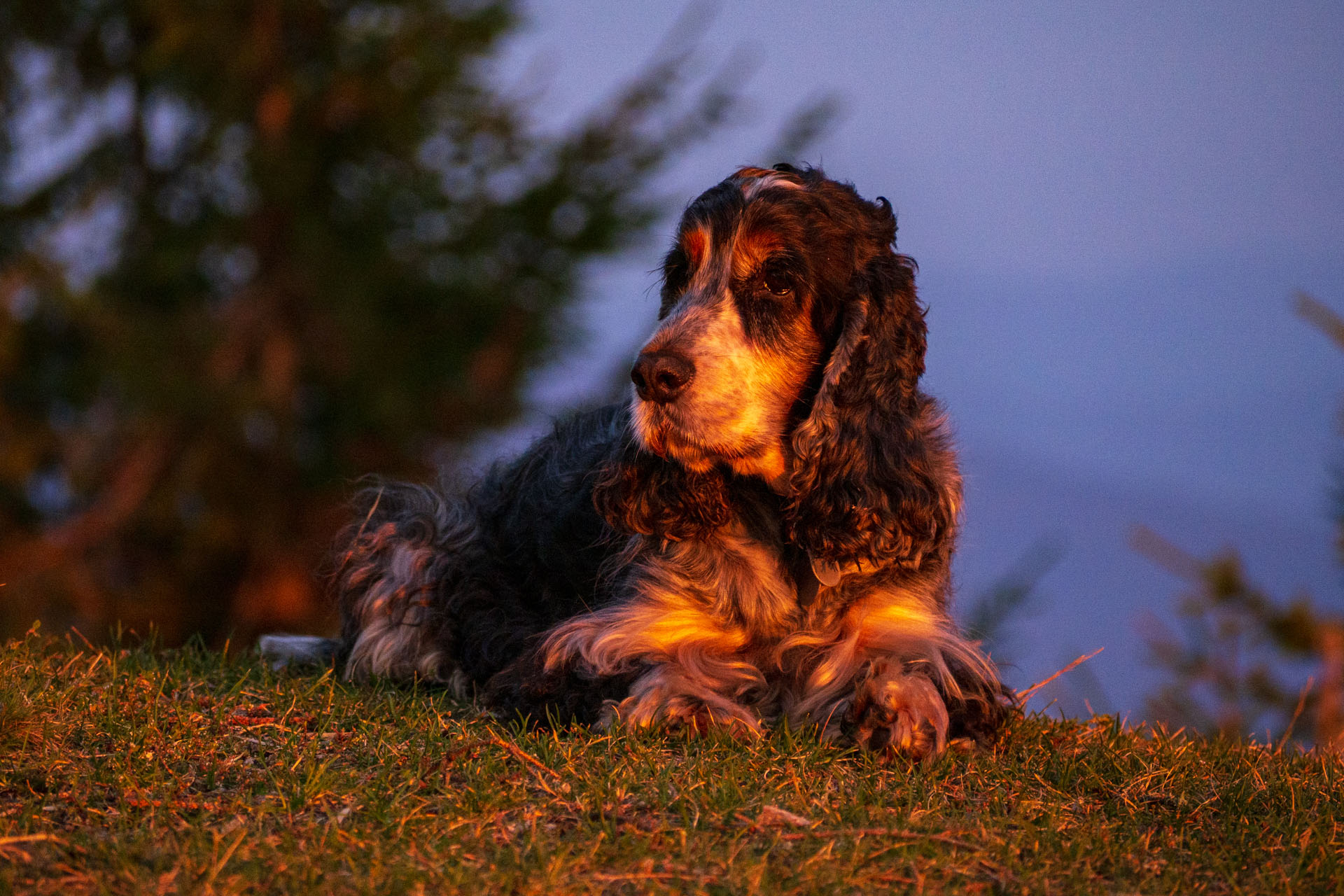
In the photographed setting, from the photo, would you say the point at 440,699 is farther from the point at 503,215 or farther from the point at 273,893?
the point at 503,215

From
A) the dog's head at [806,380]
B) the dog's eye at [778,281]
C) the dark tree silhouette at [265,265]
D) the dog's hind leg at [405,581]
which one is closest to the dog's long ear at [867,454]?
the dog's head at [806,380]

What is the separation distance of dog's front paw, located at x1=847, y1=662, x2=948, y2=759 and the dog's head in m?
0.48

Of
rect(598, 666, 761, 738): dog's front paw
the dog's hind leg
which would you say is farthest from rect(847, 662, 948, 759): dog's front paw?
the dog's hind leg

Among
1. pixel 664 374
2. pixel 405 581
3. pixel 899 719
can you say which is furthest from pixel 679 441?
pixel 405 581

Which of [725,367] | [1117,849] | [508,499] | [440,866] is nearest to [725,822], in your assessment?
[440,866]

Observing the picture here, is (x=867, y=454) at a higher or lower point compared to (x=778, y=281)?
lower

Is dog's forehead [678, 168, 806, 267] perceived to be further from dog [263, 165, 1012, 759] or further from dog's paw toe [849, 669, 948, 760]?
dog's paw toe [849, 669, 948, 760]

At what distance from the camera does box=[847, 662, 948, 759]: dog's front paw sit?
3.96m

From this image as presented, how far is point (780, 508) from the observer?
445 centimetres

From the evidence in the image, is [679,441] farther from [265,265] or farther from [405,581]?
[265,265]

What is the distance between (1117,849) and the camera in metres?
3.21

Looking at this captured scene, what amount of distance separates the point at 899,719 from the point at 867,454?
860 mm

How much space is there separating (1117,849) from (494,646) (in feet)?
8.52

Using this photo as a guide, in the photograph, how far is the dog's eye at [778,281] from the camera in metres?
4.27
